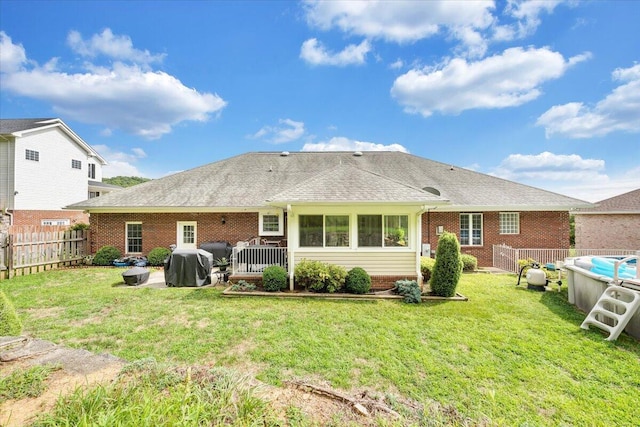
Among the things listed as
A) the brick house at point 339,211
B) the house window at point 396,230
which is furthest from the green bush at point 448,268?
the house window at point 396,230

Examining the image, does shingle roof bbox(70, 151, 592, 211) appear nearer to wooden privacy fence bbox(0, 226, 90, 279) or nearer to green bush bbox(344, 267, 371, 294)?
wooden privacy fence bbox(0, 226, 90, 279)

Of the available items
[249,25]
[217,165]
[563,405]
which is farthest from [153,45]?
[563,405]

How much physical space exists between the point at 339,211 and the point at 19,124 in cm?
2802

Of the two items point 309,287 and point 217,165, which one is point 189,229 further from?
point 309,287

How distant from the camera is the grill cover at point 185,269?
9363 millimetres

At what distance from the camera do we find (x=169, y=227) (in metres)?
13.6

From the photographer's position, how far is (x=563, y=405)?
3.41 meters

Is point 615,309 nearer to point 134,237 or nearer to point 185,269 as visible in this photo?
point 185,269

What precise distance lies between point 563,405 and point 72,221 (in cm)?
2900

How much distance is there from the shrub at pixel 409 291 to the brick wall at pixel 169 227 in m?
8.00

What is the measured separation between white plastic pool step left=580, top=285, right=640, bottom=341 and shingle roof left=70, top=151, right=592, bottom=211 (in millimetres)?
5789

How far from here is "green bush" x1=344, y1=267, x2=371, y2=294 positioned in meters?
8.24

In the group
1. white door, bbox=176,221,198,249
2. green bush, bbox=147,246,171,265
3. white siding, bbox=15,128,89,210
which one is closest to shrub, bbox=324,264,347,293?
white door, bbox=176,221,198,249

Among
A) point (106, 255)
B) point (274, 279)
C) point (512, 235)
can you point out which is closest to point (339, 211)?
point (274, 279)
